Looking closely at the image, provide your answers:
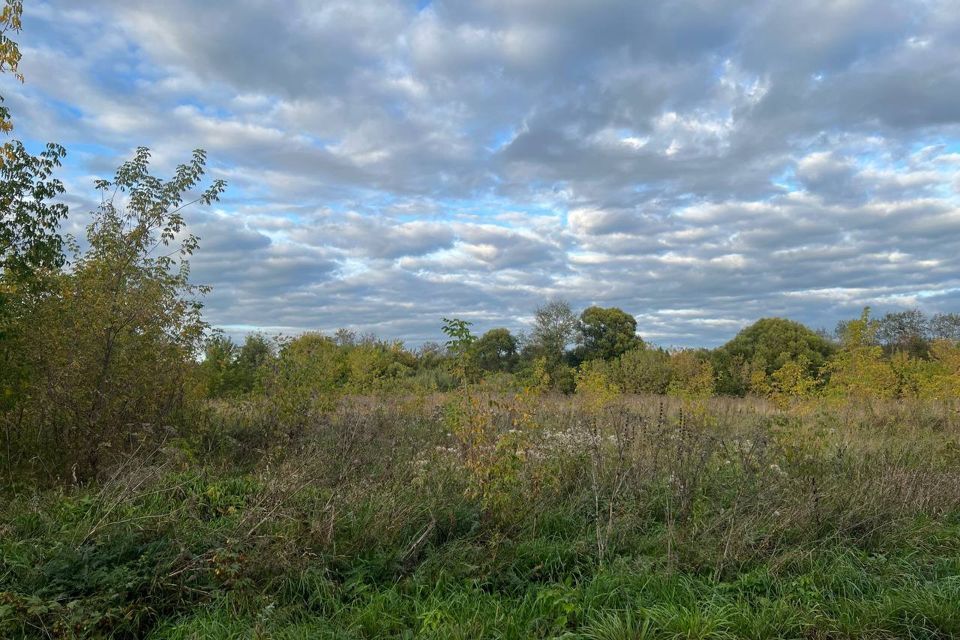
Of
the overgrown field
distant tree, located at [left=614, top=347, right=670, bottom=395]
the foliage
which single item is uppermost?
the foliage

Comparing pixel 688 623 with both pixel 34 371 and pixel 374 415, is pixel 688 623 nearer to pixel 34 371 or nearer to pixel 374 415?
pixel 34 371

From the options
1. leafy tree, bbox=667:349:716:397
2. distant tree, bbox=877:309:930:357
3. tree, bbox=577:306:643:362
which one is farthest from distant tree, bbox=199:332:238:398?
distant tree, bbox=877:309:930:357

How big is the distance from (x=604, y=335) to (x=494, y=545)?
89.6 ft

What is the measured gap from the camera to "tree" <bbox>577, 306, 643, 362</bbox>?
31.0 metres

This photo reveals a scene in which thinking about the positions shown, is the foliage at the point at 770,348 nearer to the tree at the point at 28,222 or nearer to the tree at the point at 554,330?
the tree at the point at 554,330

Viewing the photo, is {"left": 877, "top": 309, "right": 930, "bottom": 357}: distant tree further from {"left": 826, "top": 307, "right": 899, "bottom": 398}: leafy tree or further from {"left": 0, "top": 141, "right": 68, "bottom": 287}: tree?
{"left": 0, "top": 141, "right": 68, "bottom": 287}: tree

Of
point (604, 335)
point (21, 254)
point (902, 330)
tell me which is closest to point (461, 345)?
point (21, 254)

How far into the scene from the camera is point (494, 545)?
15.5 feet

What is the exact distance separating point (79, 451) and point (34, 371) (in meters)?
1.00

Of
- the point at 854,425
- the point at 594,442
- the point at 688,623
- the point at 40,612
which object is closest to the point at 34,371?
the point at 40,612

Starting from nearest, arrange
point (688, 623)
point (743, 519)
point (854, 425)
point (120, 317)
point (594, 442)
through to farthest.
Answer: point (688, 623)
point (743, 519)
point (594, 442)
point (120, 317)
point (854, 425)

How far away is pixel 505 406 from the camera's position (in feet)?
18.8

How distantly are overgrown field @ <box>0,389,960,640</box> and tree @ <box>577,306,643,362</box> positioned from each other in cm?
2362

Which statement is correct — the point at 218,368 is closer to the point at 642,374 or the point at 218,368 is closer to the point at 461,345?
the point at 461,345
